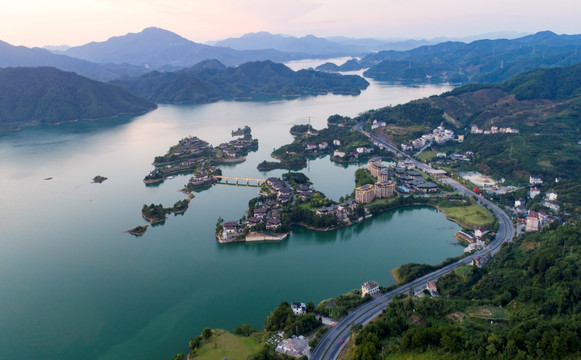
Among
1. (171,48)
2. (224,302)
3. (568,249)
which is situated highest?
(171,48)

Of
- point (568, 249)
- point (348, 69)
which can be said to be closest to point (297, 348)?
point (568, 249)

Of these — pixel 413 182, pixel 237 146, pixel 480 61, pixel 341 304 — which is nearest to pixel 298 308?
pixel 341 304

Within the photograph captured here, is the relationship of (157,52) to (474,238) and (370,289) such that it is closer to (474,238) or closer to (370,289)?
(474,238)

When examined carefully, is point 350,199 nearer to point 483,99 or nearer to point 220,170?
point 220,170

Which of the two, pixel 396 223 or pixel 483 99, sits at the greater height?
pixel 483 99

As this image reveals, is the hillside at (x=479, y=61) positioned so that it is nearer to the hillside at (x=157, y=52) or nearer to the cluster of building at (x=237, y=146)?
the cluster of building at (x=237, y=146)

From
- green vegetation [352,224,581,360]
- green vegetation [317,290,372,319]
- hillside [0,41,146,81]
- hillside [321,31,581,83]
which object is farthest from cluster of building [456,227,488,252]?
hillside [0,41,146,81]

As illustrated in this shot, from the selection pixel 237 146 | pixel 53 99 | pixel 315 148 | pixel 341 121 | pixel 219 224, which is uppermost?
pixel 53 99
